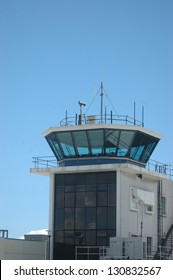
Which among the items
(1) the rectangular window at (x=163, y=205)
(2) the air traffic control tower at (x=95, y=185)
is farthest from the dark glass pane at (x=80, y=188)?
(1) the rectangular window at (x=163, y=205)

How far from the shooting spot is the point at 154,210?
49281 millimetres

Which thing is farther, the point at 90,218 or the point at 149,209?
the point at 149,209

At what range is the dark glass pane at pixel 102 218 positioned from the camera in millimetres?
45438

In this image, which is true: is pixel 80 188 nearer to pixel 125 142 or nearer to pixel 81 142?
pixel 81 142

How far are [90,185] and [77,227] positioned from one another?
2742mm

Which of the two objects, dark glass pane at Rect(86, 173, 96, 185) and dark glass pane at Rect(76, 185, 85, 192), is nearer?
dark glass pane at Rect(86, 173, 96, 185)

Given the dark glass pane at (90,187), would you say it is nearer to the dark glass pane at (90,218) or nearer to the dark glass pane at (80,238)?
the dark glass pane at (90,218)

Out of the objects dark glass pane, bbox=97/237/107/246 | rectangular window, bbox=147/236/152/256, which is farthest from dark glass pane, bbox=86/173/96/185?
rectangular window, bbox=147/236/152/256

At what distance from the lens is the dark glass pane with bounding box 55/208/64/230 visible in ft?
153

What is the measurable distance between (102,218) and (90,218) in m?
0.83

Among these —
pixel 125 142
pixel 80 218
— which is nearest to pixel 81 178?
pixel 80 218

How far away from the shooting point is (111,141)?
4622 centimetres

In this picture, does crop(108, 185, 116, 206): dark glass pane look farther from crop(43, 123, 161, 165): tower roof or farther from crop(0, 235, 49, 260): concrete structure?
crop(0, 235, 49, 260): concrete structure
